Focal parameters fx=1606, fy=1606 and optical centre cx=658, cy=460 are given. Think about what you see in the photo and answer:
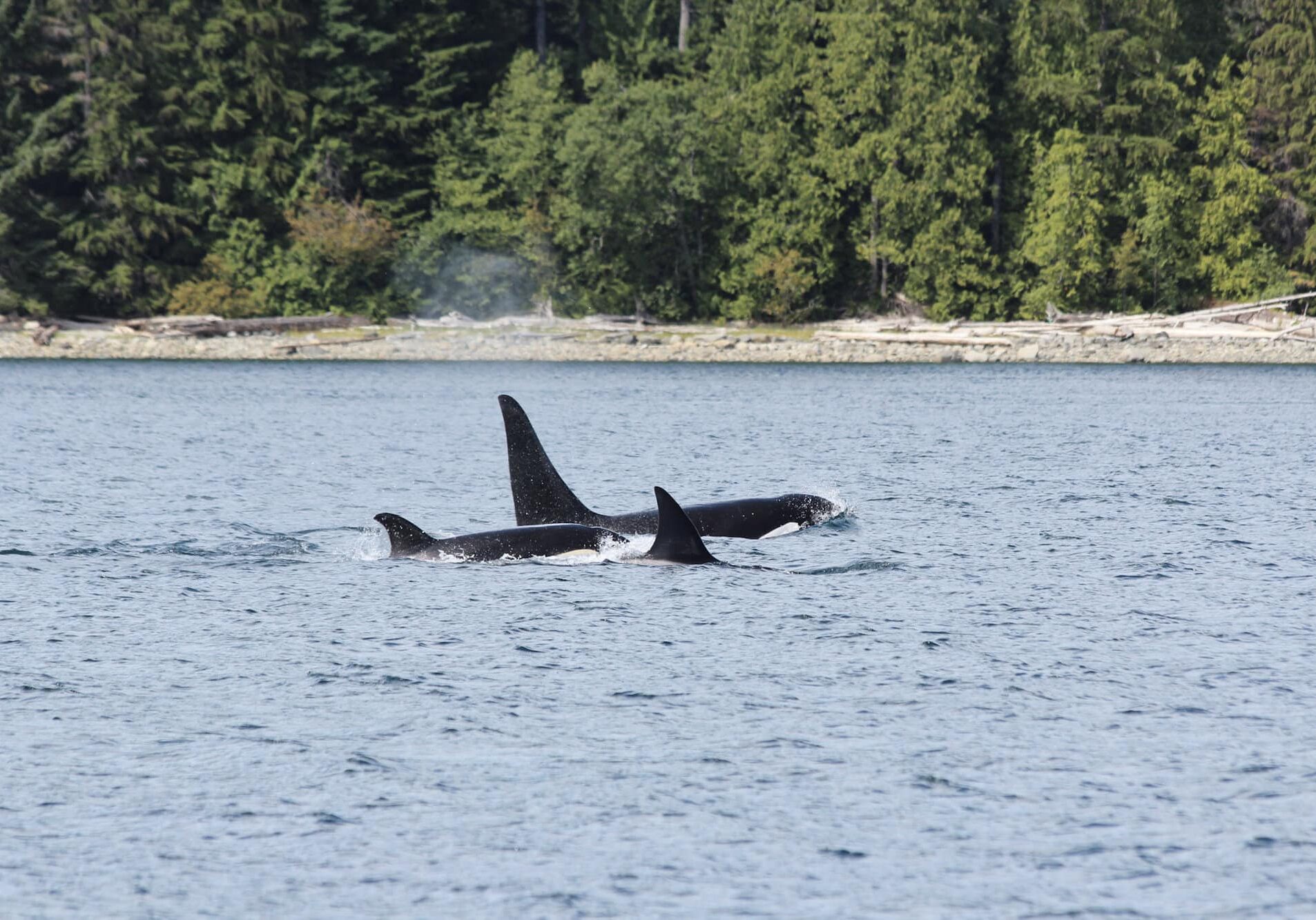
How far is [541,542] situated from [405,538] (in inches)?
73.1

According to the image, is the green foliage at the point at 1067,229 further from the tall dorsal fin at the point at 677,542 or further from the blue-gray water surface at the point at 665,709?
the tall dorsal fin at the point at 677,542

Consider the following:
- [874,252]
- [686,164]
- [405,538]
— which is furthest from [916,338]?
[405,538]

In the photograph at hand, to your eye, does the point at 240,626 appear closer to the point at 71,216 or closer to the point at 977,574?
the point at 977,574

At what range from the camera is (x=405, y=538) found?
2130 centimetres

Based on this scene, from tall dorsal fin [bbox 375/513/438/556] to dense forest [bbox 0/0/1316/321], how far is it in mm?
64052

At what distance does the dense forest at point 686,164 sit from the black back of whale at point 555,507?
6171 cm

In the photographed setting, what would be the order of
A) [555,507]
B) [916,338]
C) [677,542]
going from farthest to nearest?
[916,338]
[555,507]
[677,542]

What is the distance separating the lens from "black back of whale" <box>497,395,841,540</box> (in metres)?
23.1

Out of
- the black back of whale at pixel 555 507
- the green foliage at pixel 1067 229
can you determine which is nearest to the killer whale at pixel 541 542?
the black back of whale at pixel 555 507

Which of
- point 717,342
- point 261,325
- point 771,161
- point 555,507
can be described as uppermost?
point 771,161

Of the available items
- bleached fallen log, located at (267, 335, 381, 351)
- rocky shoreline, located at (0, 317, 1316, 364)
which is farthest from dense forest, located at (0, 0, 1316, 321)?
bleached fallen log, located at (267, 335, 381, 351)

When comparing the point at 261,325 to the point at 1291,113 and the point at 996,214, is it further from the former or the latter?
the point at 1291,113

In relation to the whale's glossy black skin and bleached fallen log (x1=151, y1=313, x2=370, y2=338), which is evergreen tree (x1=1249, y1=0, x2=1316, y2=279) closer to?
bleached fallen log (x1=151, y1=313, x2=370, y2=338)

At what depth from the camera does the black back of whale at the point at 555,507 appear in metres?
23.1
